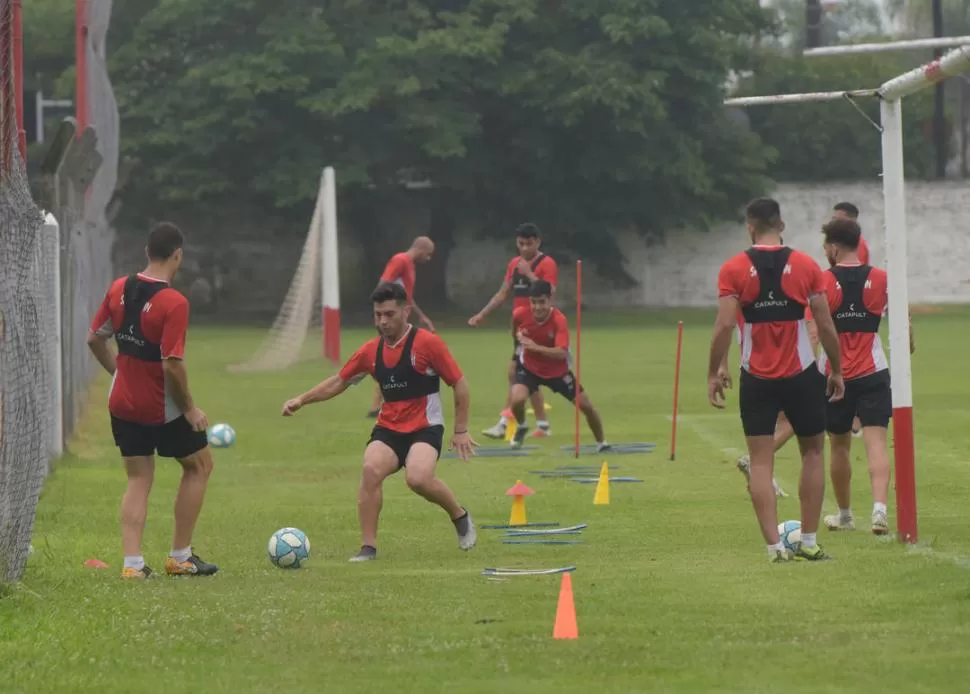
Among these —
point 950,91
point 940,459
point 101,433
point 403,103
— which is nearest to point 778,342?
point 940,459

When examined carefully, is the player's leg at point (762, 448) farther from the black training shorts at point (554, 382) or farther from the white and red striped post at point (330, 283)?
the white and red striped post at point (330, 283)

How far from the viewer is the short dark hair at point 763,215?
34.7 ft

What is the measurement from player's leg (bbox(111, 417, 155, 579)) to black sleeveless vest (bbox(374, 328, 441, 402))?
5.00 feet

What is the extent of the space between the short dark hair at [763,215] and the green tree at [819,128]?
51.5m

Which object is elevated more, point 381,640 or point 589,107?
point 589,107

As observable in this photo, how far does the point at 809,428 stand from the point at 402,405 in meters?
2.46

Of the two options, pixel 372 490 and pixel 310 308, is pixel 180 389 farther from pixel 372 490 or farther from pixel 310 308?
pixel 310 308

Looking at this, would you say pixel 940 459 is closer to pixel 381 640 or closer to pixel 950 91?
pixel 381 640

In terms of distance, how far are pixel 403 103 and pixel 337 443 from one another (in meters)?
33.3

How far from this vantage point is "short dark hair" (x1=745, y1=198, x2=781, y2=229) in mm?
10586

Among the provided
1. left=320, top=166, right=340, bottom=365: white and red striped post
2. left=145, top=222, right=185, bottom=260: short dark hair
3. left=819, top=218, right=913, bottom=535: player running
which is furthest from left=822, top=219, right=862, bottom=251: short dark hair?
left=320, top=166, right=340, bottom=365: white and red striped post

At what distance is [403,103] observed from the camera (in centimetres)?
5212

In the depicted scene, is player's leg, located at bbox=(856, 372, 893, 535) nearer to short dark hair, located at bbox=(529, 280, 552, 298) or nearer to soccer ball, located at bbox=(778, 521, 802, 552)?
soccer ball, located at bbox=(778, 521, 802, 552)

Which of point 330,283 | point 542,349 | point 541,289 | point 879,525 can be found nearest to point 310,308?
point 330,283
